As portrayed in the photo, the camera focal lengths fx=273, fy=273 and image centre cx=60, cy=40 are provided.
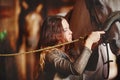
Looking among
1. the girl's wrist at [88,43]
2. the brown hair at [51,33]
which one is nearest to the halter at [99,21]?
the girl's wrist at [88,43]

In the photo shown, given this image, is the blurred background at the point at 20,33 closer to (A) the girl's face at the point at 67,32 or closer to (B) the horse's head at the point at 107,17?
(A) the girl's face at the point at 67,32

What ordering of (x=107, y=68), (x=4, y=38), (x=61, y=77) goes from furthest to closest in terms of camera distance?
(x=107, y=68) → (x=61, y=77) → (x=4, y=38)

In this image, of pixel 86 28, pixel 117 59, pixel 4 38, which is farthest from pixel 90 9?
pixel 4 38

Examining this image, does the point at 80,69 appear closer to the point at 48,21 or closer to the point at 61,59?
the point at 61,59

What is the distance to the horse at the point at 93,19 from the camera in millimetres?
1923

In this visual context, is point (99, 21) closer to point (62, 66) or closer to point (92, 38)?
point (92, 38)

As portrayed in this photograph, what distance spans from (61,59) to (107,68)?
1.20 feet

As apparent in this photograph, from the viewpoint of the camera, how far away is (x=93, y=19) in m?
1.99

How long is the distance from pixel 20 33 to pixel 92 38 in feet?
1.71

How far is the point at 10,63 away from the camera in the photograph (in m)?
1.77

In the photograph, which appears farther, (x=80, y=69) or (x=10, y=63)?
(x=80, y=69)

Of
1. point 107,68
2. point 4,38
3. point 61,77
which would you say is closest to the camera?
point 4,38

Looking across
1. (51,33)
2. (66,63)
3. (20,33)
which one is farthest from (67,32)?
(20,33)

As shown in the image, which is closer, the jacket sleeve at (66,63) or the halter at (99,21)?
the jacket sleeve at (66,63)
